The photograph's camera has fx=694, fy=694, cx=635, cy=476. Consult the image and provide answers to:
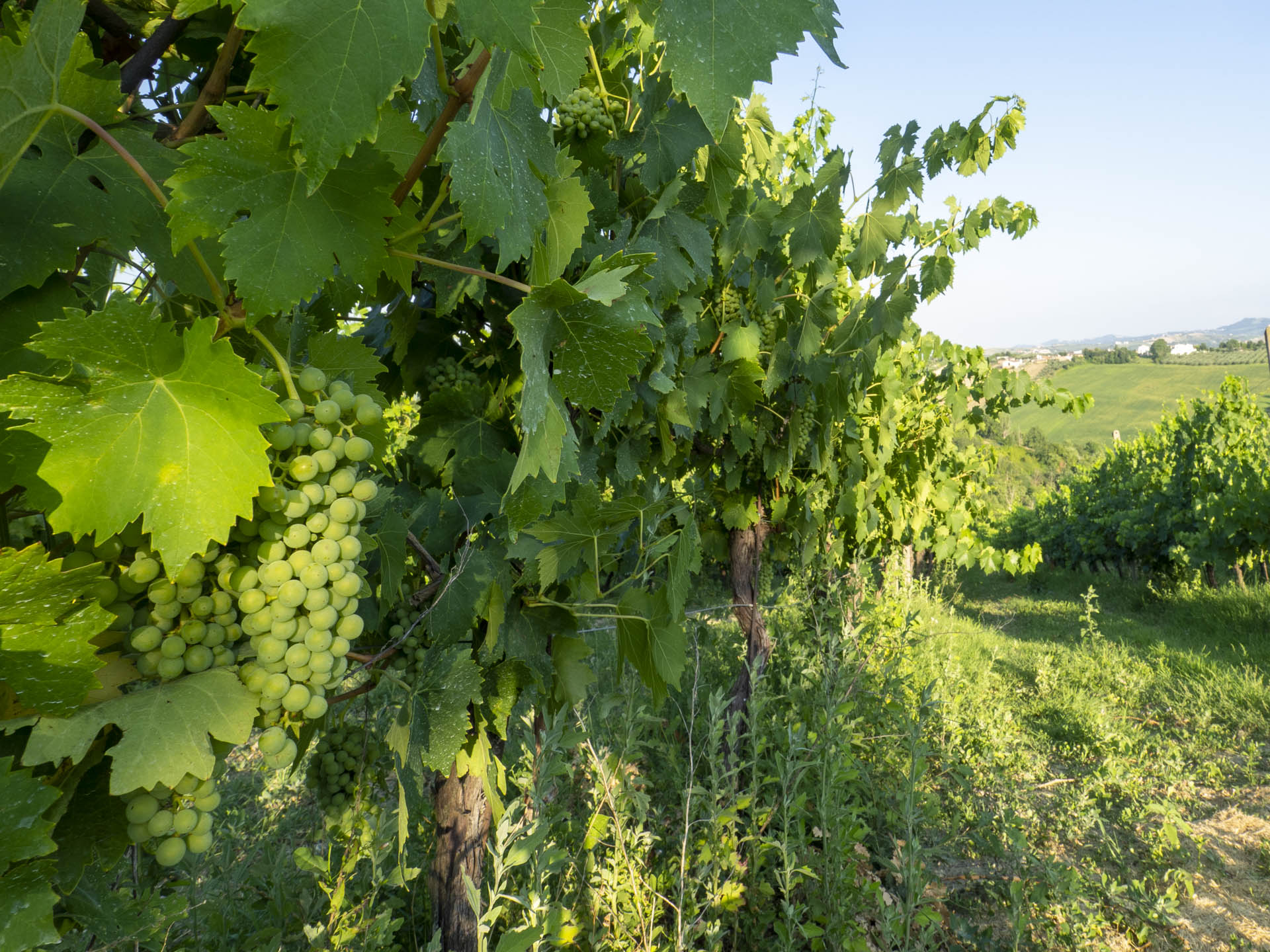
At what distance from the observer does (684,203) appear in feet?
5.82

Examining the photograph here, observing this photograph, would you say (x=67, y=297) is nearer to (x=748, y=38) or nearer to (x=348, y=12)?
(x=348, y=12)

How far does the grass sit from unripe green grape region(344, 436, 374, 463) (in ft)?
9.52

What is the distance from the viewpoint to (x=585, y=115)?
1.63 m

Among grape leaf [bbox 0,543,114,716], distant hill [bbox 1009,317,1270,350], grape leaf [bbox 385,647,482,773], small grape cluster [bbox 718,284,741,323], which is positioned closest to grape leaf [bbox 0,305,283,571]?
grape leaf [bbox 0,543,114,716]

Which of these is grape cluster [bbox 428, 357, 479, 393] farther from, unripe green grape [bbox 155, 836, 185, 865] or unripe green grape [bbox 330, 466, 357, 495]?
unripe green grape [bbox 155, 836, 185, 865]

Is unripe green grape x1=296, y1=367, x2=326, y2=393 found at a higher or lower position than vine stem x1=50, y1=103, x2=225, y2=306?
lower

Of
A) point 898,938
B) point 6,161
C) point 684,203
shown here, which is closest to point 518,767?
point 898,938

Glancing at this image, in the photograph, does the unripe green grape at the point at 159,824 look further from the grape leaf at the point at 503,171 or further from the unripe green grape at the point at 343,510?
the grape leaf at the point at 503,171

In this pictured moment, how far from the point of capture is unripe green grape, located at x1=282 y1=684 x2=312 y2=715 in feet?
2.00

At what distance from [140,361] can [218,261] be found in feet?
0.90

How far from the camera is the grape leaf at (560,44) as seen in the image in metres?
0.79

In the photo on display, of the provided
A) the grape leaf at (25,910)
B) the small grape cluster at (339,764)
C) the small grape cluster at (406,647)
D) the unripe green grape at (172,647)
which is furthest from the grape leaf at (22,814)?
the small grape cluster at (339,764)

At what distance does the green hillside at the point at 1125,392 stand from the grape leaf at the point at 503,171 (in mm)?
69692

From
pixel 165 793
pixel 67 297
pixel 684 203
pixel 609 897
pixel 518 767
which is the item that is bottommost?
pixel 609 897
